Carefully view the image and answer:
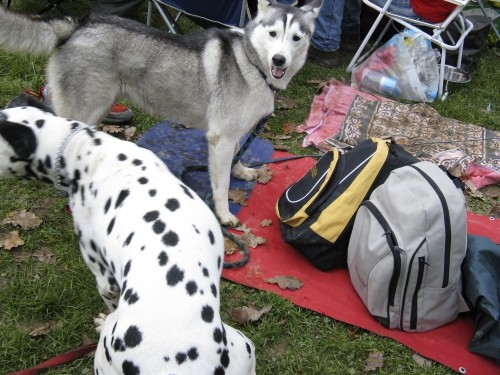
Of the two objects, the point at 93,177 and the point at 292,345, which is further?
the point at 292,345

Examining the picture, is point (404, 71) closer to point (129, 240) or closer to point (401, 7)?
point (401, 7)

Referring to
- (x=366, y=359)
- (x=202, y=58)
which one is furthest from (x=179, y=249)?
(x=202, y=58)

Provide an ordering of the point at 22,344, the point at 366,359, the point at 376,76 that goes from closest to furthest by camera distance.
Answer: the point at 22,344, the point at 366,359, the point at 376,76

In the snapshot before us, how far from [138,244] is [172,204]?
0.21 m

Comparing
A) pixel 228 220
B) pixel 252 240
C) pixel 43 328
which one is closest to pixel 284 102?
pixel 228 220

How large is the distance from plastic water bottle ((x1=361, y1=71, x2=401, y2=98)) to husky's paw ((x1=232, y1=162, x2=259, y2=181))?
89.0 inches

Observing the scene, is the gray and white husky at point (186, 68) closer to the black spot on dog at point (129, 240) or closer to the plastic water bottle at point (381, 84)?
the black spot on dog at point (129, 240)

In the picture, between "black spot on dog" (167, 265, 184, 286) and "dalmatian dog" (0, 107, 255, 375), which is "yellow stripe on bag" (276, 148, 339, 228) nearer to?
"dalmatian dog" (0, 107, 255, 375)

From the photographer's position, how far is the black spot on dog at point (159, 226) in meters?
1.65

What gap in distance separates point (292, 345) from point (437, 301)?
862mm

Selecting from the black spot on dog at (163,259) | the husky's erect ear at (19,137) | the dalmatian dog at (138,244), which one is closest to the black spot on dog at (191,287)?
the dalmatian dog at (138,244)

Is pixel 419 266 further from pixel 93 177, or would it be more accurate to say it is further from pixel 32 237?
pixel 32 237

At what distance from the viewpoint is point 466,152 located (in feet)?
14.3

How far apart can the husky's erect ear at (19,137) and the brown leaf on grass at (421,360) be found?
225 cm
